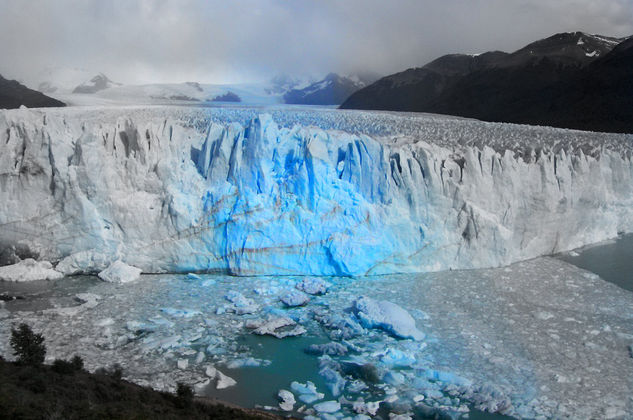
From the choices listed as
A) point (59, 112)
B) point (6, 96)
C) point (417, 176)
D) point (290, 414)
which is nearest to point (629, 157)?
point (417, 176)

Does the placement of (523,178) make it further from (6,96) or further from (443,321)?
(6,96)

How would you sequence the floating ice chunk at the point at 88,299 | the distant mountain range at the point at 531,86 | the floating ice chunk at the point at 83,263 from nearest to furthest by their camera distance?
the floating ice chunk at the point at 88,299, the floating ice chunk at the point at 83,263, the distant mountain range at the point at 531,86

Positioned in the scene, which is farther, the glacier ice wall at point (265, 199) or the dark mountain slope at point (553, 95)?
the dark mountain slope at point (553, 95)

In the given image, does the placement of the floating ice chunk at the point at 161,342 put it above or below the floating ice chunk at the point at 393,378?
above

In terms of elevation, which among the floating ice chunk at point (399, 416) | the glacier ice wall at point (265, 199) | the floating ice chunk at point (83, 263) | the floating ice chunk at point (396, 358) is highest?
the glacier ice wall at point (265, 199)

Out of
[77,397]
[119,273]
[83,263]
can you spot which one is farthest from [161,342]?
[83,263]

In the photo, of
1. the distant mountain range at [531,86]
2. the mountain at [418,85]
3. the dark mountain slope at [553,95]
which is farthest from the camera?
the mountain at [418,85]

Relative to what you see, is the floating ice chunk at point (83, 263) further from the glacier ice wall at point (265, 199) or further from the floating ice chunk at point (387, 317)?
the floating ice chunk at point (387, 317)

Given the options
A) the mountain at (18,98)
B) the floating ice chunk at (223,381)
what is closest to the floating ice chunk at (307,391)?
the floating ice chunk at (223,381)
